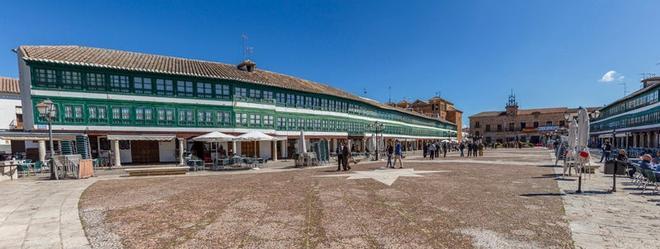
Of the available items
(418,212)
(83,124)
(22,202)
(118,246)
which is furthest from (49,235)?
(83,124)

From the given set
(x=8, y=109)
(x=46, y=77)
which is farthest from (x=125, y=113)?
(x=8, y=109)

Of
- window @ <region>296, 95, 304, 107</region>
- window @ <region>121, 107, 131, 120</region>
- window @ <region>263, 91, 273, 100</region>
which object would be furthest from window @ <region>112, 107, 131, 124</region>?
window @ <region>296, 95, 304, 107</region>

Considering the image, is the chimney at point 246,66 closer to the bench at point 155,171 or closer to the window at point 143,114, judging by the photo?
the window at point 143,114

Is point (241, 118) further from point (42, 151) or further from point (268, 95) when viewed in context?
point (42, 151)

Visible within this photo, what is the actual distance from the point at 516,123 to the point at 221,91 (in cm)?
9456

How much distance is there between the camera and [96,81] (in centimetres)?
2242

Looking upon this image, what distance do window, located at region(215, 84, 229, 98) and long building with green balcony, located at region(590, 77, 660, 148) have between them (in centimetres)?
4178

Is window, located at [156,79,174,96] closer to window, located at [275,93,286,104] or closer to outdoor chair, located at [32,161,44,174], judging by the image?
outdoor chair, located at [32,161,44,174]

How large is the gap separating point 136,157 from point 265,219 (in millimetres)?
23755

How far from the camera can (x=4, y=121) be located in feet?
109

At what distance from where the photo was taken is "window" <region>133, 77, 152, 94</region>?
→ 23859 mm

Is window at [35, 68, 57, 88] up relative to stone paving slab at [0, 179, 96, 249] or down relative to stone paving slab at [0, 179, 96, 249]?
up

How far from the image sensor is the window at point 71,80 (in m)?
21.4

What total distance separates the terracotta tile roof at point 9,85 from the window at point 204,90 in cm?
2575
